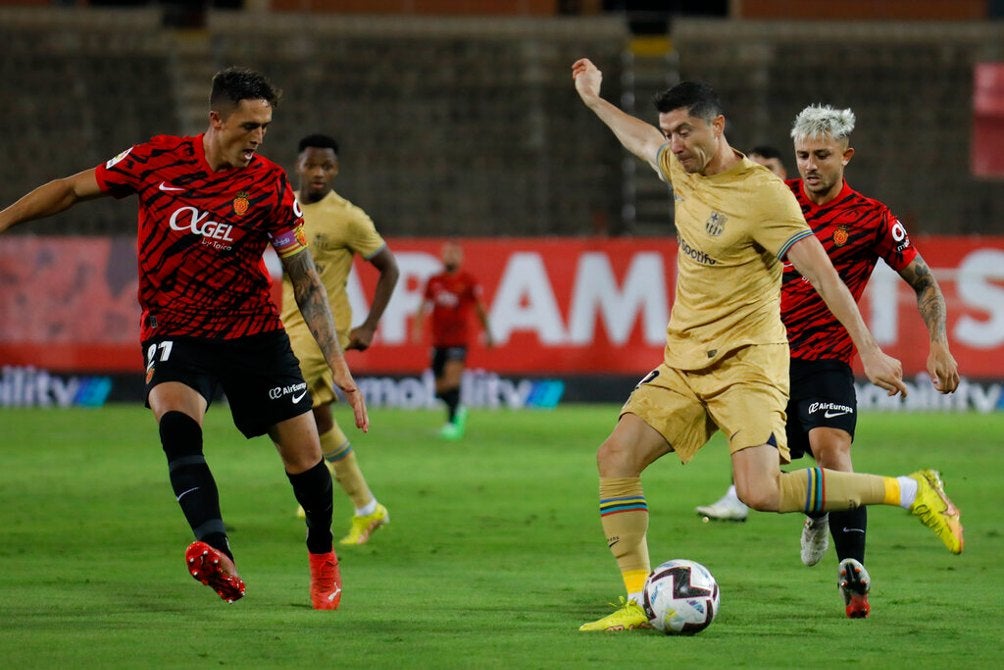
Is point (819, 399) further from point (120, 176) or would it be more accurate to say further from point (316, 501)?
point (120, 176)

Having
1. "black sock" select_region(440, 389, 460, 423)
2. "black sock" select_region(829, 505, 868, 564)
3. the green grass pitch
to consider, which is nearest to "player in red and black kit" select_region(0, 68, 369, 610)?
the green grass pitch

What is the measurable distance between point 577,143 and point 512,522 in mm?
15566

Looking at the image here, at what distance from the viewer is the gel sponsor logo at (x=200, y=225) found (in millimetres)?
6781

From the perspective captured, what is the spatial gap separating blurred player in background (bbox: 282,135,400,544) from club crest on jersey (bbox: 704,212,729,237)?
3629 mm

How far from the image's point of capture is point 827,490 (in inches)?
259

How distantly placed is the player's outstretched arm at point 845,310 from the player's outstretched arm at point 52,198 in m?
2.85

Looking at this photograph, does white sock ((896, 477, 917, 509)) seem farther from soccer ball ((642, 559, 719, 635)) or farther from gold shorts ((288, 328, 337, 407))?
gold shorts ((288, 328, 337, 407))

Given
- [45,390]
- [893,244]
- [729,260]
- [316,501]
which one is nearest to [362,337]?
[316,501]

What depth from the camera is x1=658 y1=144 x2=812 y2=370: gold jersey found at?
655 centimetres

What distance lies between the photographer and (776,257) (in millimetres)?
6547

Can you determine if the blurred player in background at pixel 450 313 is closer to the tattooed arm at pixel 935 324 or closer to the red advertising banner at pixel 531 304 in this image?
the red advertising banner at pixel 531 304

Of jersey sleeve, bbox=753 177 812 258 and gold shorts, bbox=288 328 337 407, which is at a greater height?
jersey sleeve, bbox=753 177 812 258

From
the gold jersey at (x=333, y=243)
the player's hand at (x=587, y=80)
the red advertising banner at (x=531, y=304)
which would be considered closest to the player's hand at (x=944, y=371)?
the player's hand at (x=587, y=80)

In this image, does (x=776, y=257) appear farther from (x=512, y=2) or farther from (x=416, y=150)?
(x=512, y=2)
